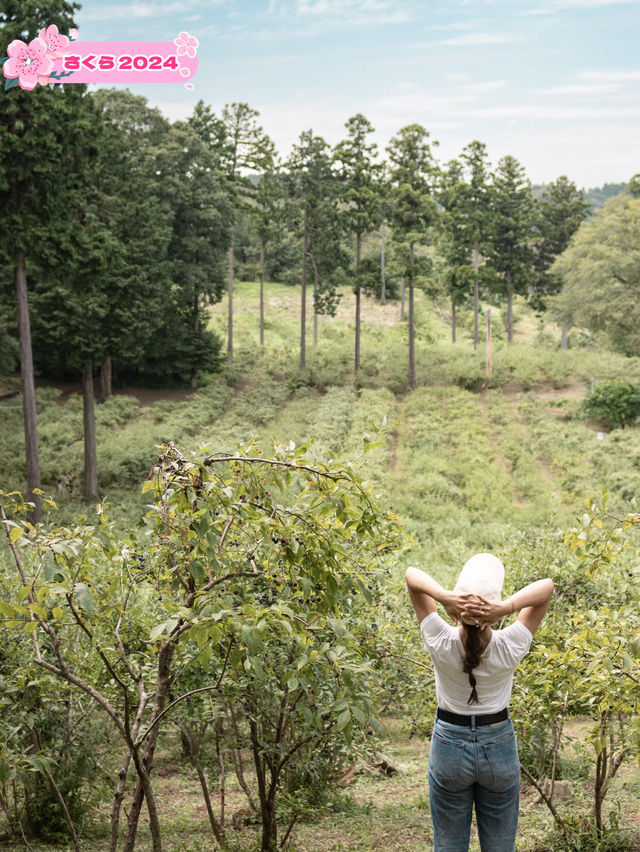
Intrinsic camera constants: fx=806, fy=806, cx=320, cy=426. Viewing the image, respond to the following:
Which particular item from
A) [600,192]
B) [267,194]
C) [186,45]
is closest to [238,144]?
[267,194]

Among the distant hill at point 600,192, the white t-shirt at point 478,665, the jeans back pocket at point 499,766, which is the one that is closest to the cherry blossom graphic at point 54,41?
the white t-shirt at point 478,665

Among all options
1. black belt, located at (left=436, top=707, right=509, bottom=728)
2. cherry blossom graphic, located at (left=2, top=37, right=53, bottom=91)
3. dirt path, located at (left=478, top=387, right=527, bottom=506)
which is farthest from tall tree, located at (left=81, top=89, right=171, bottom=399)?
black belt, located at (left=436, top=707, right=509, bottom=728)

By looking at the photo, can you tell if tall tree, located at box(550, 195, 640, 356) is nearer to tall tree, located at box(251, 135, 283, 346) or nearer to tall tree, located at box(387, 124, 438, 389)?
tall tree, located at box(387, 124, 438, 389)

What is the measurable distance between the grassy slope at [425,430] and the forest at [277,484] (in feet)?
0.46

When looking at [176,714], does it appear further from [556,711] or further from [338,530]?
[556,711]

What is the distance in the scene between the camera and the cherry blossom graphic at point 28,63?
54.0ft

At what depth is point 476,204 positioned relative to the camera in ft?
116

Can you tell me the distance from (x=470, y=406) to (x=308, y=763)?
84.8 ft

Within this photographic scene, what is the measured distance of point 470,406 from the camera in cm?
2955

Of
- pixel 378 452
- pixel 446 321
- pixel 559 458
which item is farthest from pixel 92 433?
pixel 446 321

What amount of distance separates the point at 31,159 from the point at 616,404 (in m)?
19.3

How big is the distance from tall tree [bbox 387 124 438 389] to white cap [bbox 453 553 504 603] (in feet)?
90.4

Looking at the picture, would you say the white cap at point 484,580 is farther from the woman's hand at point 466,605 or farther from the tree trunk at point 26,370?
the tree trunk at point 26,370

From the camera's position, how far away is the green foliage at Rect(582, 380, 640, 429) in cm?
2677
